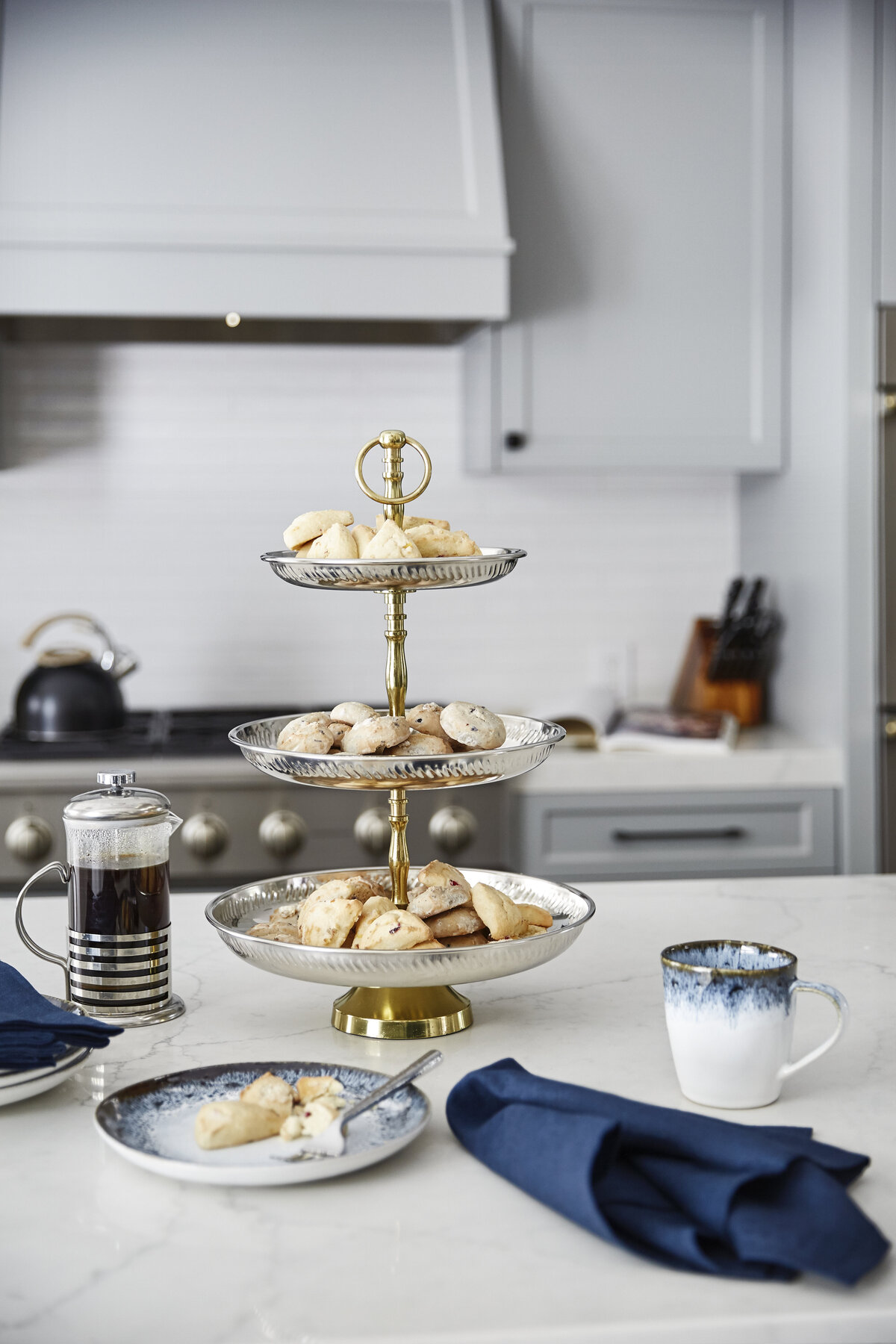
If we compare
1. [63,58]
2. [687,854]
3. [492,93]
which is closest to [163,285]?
[63,58]

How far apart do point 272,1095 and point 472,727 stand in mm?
312

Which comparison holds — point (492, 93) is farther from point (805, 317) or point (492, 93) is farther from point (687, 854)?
point (687, 854)

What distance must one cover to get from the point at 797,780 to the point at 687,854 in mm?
261

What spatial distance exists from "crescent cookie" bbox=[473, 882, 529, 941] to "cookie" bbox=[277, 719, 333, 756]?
159 mm

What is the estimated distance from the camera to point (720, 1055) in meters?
0.85

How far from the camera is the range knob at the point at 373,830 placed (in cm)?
238

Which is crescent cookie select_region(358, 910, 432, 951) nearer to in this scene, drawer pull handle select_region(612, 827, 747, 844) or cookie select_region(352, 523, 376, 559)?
cookie select_region(352, 523, 376, 559)

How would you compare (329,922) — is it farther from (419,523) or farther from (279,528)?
(279,528)

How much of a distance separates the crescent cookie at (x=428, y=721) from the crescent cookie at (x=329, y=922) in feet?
0.46

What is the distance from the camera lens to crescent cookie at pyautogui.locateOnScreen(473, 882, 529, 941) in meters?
0.97

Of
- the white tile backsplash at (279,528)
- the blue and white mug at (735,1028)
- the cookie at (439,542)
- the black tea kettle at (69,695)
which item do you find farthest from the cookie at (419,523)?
the white tile backsplash at (279,528)

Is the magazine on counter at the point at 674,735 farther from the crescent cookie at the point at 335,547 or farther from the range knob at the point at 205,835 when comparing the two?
the crescent cookie at the point at 335,547

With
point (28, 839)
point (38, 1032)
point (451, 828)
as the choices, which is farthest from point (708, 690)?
point (38, 1032)

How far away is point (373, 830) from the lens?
238 cm
